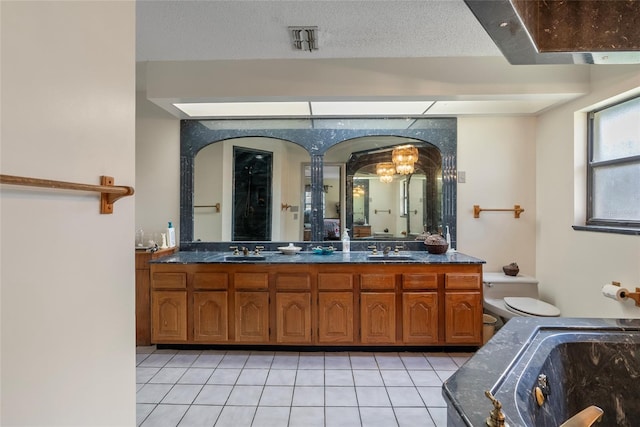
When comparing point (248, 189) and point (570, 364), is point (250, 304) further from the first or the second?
point (570, 364)

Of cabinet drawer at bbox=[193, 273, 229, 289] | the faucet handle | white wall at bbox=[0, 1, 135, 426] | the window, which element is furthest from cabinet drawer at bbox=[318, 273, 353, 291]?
the window

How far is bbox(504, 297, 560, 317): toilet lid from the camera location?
8.61ft

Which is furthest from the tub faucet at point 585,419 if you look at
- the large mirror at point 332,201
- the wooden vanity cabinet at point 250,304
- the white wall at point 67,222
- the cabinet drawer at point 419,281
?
the large mirror at point 332,201

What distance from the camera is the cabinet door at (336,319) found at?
2826 millimetres

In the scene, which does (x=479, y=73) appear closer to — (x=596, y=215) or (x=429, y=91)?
(x=429, y=91)

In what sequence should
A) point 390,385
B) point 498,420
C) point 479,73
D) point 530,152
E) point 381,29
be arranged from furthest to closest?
1. point 530,152
2. point 479,73
3. point 390,385
4. point 381,29
5. point 498,420

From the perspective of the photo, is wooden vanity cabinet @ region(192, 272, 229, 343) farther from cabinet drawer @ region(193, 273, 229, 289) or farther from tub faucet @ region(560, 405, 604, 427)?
tub faucet @ region(560, 405, 604, 427)

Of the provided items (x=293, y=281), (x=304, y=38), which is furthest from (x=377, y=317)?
(x=304, y=38)

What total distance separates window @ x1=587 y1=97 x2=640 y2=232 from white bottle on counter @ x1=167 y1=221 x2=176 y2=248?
394cm

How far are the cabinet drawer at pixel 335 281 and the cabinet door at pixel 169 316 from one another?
4.10 feet

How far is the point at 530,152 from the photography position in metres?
3.36

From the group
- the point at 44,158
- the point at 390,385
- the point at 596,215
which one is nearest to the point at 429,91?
the point at 596,215

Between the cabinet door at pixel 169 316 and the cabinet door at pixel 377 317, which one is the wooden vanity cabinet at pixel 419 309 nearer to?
the cabinet door at pixel 377 317

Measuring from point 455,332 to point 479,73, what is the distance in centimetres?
223
